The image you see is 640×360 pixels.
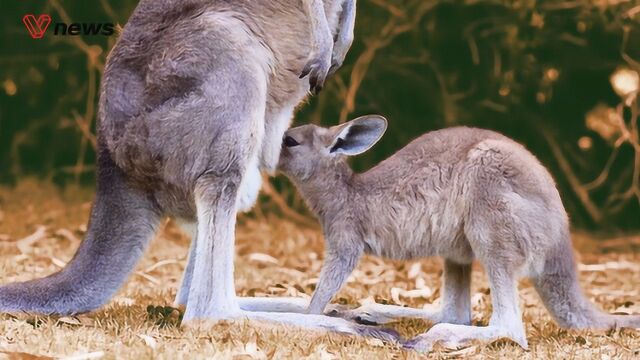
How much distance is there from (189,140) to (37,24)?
3.67 metres

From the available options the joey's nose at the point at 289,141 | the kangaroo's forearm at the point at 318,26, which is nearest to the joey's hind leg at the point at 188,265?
the joey's nose at the point at 289,141

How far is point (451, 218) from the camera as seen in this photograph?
4.67 m

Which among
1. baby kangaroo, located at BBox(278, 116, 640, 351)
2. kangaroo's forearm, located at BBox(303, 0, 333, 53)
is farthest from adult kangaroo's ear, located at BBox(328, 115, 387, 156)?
kangaroo's forearm, located at BBox(303, 0, 333, 53)

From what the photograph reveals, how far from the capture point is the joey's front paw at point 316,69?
4.63 meters

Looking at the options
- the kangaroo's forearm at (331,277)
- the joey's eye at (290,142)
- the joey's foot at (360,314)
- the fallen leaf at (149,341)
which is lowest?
the fallen leaf at (149,341)

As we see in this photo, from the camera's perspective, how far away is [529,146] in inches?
295

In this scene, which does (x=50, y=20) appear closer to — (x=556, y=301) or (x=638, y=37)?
(x=638, y=37)

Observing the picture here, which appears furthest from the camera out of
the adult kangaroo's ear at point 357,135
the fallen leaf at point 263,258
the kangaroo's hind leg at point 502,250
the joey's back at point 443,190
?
the fallen leaf at point 263,258

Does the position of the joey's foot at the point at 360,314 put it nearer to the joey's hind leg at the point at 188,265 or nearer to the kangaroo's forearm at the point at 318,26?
the joey's hind leg at the point at 188,265

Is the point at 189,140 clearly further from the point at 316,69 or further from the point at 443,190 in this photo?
the point at 443,190

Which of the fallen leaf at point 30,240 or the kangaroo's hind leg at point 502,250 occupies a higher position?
the fallen leaf at point 30,240

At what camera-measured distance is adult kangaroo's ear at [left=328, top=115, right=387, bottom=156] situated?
4.97m

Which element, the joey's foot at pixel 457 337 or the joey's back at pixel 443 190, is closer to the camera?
the joey's foot at pixel 457 337

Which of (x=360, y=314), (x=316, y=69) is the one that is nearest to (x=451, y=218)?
(x=360, y=314)
